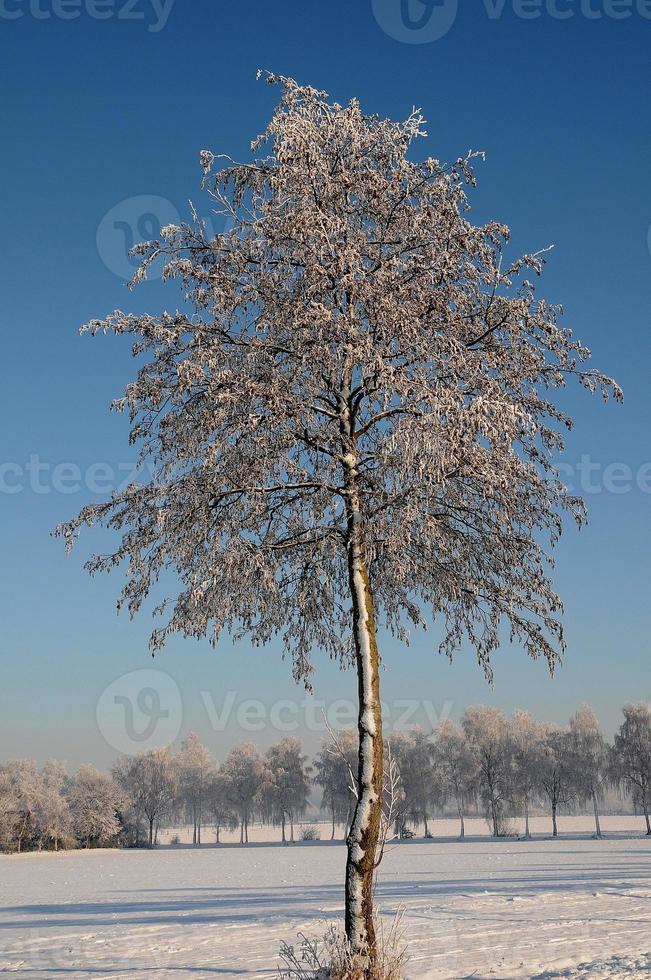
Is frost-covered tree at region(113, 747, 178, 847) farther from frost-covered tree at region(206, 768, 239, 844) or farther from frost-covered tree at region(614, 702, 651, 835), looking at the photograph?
frost-covered tree at region(614, 702, 651, 835)

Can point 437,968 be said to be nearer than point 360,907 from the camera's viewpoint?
No

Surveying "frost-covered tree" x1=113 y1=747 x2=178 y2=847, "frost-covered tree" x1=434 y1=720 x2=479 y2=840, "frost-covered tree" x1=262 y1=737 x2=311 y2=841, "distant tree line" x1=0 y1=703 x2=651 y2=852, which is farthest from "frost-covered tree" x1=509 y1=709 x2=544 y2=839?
"frost-covered tree" x1=113 y1=747 x2=178 y2=847

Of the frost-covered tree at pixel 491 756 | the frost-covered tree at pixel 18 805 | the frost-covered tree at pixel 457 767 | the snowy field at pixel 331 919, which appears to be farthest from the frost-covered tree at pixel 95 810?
the snowy field at pixel 331 919

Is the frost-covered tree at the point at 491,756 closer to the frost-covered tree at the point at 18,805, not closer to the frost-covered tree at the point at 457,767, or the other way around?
the frost-covered tree at the point at 457,767

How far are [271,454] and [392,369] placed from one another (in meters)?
2.32

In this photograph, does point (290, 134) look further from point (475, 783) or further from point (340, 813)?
point (340, 813)

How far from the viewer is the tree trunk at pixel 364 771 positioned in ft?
32.3

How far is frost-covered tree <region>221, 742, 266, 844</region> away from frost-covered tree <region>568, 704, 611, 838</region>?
142ft

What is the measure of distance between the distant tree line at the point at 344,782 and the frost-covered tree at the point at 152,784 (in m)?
0.15

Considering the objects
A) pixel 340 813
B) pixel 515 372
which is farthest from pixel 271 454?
pixel 340 813

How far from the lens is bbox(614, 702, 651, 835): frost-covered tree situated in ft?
272

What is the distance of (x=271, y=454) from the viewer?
467 inches

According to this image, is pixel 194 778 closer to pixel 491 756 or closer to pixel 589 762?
pixel 491 756

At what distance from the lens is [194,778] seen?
5113 inches
